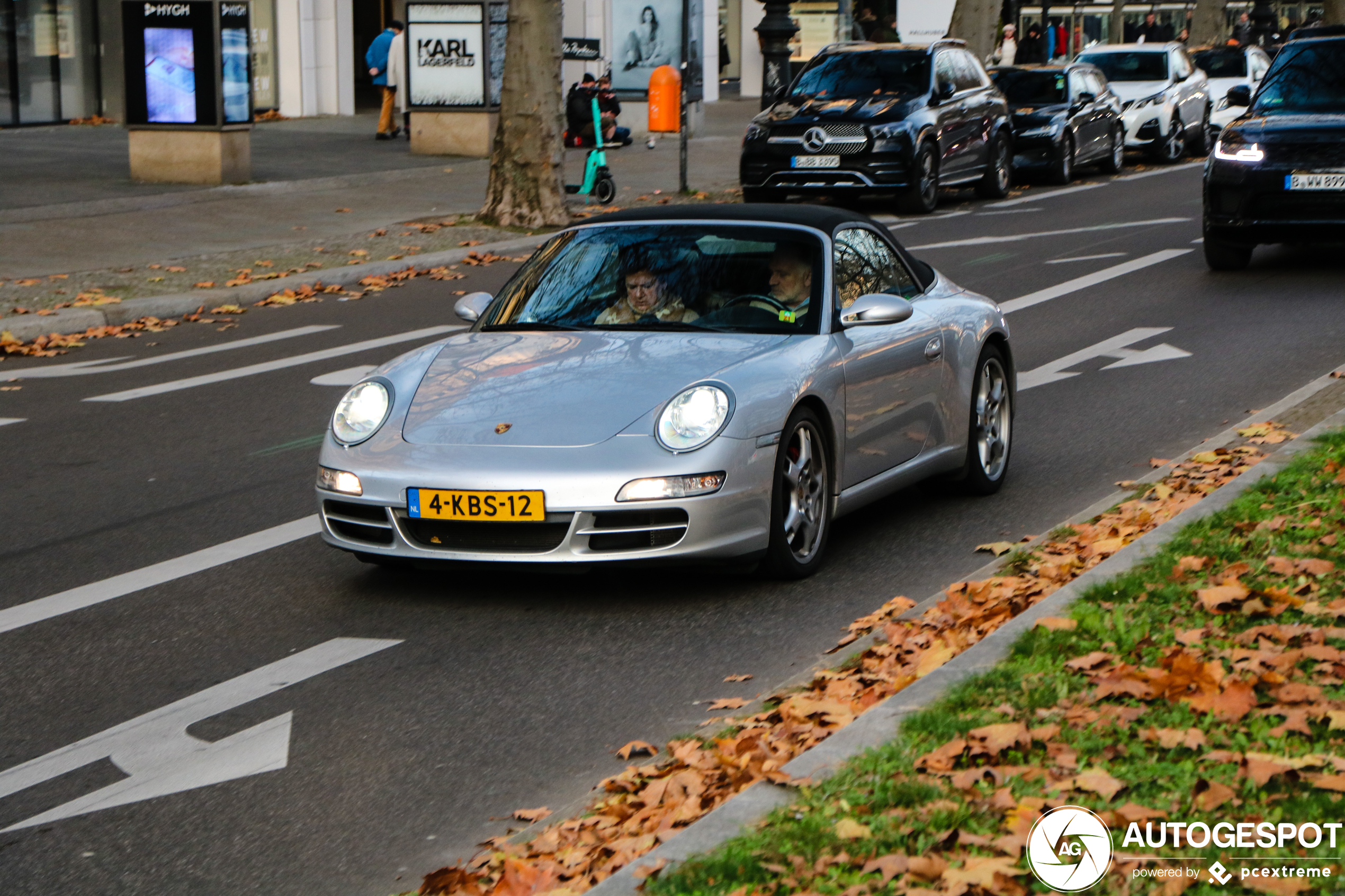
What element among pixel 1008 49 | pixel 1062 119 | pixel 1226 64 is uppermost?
pixel 1008 49

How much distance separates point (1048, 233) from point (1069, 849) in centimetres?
1637

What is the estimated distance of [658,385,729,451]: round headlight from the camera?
21.1 ft

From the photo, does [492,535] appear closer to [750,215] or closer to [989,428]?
[750,215]

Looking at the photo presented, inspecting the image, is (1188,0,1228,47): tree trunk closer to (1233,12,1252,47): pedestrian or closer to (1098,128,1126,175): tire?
(1233,12,1252,47): pedestrian

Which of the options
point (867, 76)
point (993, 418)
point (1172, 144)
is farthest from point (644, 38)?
point (993, 418)

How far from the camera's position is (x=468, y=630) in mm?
6344

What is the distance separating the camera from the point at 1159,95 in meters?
29.9

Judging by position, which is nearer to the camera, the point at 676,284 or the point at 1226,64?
the point at 676,284

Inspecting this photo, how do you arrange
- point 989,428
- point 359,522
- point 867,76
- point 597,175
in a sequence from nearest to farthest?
point 359,522
point 989,428
point 597,175
point 867,76

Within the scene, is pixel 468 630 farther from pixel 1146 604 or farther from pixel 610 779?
pixel 1146 604

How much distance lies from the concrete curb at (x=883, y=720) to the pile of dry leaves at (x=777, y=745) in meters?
0.08

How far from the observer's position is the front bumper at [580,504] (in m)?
6.31

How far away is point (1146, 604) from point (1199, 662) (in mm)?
683

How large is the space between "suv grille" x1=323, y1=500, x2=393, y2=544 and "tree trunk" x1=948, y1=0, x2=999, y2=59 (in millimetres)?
28005
